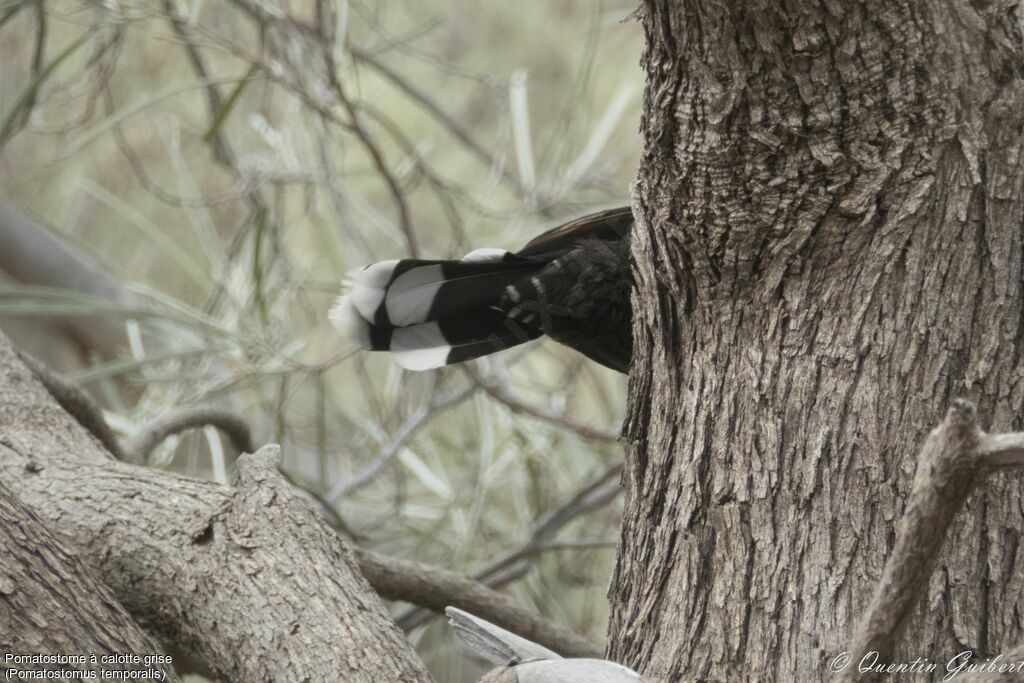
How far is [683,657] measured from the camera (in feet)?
4.40

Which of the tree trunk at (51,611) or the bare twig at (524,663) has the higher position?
the tree trunk at (51,611)

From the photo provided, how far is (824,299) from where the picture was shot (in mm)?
1298

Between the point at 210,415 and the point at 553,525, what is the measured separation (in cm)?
101

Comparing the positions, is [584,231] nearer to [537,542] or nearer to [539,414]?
[539,414]

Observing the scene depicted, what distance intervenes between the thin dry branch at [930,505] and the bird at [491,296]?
93 cm

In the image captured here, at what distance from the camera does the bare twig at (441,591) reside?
6.70 ft

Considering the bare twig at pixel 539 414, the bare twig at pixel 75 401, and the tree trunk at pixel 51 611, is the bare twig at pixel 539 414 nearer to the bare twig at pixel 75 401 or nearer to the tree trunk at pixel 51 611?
the bare twig at pixel 75 401

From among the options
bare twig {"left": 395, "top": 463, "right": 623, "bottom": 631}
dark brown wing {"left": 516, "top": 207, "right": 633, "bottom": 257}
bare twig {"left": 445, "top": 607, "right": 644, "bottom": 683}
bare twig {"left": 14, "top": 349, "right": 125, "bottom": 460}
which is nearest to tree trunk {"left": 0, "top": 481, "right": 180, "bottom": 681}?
bare twig {"left": 445, "top": 607, "right": 644, "bottom": 683}

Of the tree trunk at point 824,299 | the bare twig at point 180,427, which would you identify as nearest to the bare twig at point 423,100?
the bare twig at point 180,427

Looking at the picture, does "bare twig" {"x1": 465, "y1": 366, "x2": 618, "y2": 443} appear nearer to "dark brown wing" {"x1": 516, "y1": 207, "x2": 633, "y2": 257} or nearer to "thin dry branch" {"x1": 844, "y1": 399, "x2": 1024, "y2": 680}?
"dark brown wing" {"x1": 516, "y1": 207, "x2": 633, "y2": 257}

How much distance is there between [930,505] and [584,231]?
1.03 metres

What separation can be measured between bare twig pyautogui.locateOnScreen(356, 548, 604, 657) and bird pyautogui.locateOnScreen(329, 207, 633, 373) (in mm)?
A: 436

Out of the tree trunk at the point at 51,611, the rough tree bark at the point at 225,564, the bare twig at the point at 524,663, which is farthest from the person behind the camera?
the rough tree bark at the point at 225,564

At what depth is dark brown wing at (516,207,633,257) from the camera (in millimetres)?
1860
